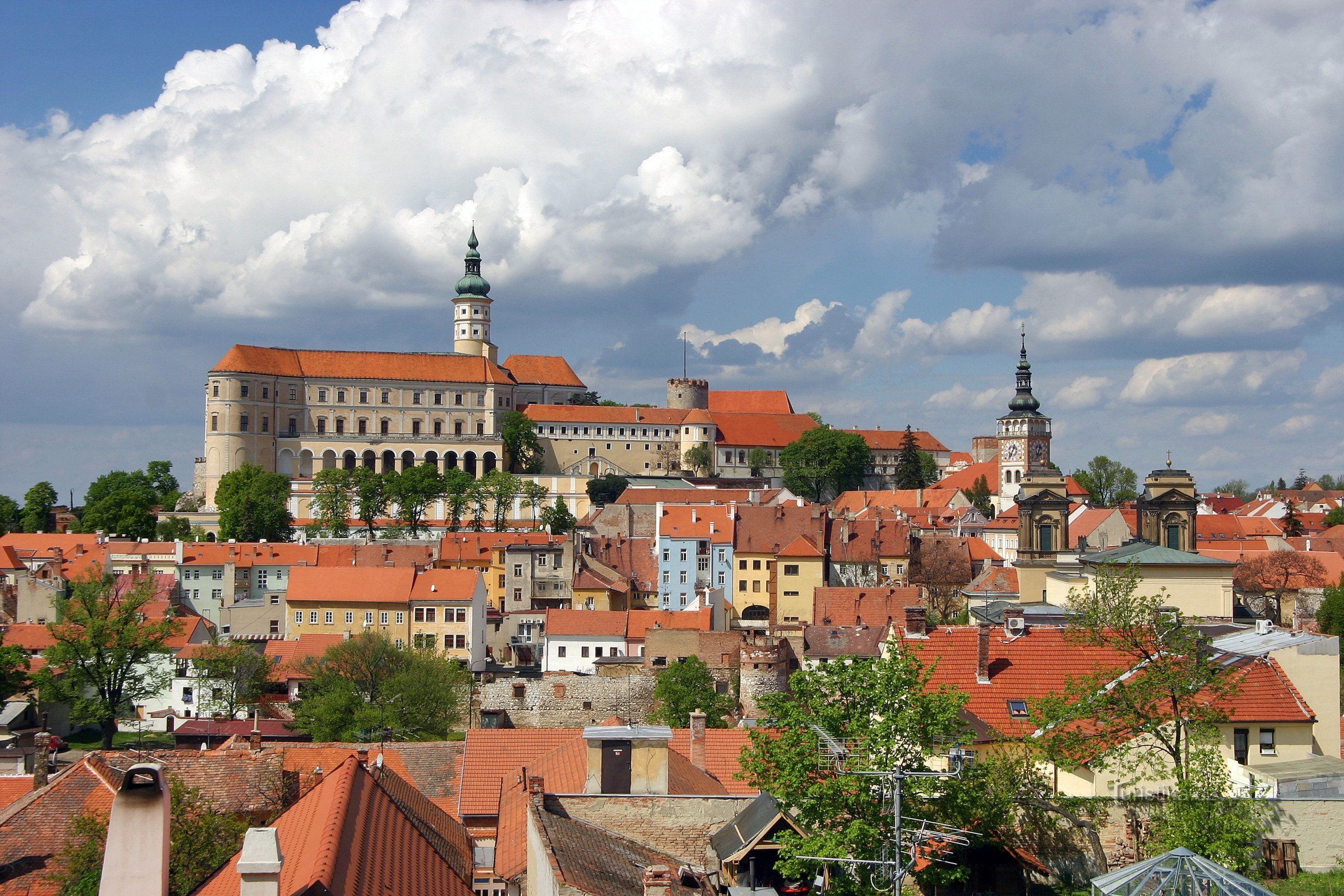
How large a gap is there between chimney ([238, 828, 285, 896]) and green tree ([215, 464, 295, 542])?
89387 mm

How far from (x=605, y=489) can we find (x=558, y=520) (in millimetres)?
21521

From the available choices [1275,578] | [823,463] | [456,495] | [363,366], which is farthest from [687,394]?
[1275,578]

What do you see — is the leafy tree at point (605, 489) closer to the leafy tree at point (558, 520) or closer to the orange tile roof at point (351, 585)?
the leafy tree at point (558, 520)

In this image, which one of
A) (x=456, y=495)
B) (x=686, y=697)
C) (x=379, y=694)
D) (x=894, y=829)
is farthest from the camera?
(x=456, y=495)

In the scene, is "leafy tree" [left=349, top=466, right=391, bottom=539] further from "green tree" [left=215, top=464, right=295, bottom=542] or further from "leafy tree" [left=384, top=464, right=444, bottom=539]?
"green tree" [left=215, top=464, right=295, bottom=542]

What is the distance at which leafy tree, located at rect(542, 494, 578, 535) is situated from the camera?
316 ft

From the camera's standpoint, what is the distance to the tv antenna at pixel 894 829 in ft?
48.7

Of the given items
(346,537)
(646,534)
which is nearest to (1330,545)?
(646,534)

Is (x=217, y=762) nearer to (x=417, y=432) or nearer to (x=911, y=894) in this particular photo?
(x=911, y=894)

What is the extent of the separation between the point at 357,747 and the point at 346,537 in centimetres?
7433

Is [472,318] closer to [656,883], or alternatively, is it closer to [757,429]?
[757,429]

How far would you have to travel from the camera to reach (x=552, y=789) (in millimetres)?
17891

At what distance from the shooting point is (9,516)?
111562 mm

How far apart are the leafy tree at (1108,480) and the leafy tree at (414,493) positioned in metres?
79.5
